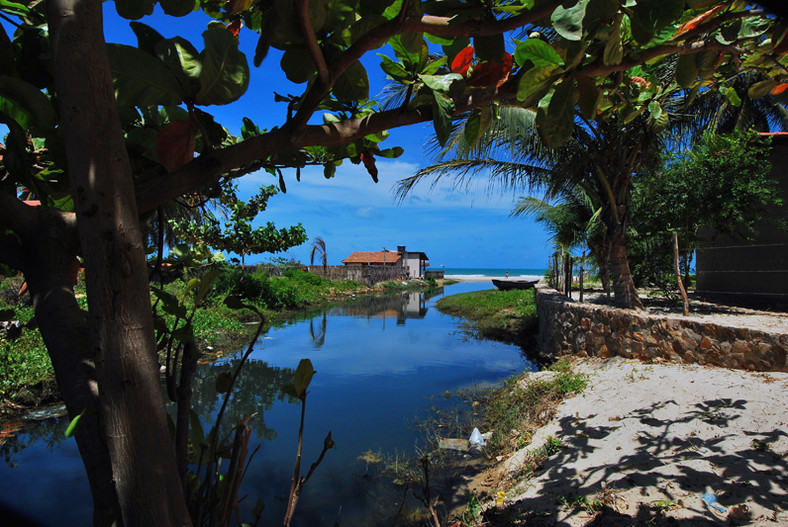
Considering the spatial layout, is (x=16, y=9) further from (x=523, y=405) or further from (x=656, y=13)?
(x=523, y=405)

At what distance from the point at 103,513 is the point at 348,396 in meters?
5.97

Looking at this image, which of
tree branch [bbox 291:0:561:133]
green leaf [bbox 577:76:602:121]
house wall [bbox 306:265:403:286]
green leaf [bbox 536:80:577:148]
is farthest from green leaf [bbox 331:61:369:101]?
house wall [bbox 306:265:403:286]

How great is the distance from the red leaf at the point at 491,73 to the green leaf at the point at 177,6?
27.6 inches

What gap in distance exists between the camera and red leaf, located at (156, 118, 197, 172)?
0.90m

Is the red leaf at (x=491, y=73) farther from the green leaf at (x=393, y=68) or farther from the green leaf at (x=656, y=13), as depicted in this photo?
the green leaf at (x=656, y=13)

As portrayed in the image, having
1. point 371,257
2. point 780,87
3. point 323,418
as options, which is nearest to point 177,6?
point 780,87

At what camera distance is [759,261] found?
8875 mm

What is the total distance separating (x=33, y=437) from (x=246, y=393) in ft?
8.63

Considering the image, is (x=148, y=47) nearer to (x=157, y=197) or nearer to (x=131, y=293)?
(x=157, y=197)

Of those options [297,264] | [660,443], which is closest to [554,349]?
[660,443]

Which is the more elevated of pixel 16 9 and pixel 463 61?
pixel 16 9

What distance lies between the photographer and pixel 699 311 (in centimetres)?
736

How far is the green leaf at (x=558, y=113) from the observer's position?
100cm

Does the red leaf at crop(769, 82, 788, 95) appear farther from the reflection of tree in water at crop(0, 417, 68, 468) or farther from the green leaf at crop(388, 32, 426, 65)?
the reflection of tree in water at crop(0, 417, 68, 468)
